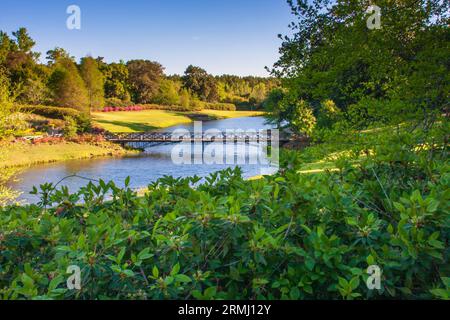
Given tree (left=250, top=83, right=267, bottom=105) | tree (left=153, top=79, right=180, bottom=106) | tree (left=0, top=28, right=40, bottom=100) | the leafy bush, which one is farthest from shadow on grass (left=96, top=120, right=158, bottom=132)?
the leafy bush

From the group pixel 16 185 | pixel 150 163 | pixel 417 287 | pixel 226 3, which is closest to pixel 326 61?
pixel 226 3

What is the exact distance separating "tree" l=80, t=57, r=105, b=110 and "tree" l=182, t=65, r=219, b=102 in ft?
151

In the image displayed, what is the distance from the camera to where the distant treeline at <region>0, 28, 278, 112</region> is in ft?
185

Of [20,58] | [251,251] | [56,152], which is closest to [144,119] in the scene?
[20,58]

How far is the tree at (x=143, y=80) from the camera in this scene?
290 feet

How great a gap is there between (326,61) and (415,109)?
6.28 feet

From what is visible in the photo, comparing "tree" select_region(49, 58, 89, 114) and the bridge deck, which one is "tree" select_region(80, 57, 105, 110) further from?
the bridge deck

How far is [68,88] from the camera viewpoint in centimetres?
5641

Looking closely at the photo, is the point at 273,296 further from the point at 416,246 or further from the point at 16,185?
the point at 16,185

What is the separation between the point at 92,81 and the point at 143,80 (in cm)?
2537

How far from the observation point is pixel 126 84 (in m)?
87.4

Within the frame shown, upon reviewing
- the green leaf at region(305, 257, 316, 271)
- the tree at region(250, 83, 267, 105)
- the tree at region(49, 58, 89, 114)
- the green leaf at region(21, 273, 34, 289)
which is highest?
the tree at region(250, 83, 267, 105)
